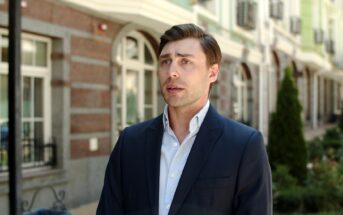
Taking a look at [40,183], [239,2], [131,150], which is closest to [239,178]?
[131,150]

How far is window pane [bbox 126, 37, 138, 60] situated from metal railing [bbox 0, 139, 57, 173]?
3.36m

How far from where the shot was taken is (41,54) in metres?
8.38

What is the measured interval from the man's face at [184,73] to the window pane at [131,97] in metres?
9.16

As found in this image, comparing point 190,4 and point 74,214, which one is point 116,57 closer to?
point 190,4

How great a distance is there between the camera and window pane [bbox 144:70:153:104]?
11969 mm

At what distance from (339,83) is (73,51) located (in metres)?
38.1

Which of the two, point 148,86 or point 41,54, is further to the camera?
point 148,86

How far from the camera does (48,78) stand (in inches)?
333

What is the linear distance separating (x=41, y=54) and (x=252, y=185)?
6.76 m

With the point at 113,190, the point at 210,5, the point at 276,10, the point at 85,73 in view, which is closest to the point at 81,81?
the point at 85,73

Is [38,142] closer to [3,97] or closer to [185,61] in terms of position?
[3,97]

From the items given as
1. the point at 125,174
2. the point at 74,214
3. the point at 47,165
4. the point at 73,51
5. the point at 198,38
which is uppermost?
the point at 73,51

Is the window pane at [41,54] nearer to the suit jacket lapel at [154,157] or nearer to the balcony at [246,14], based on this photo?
the suit jacket lapel at [154,157]

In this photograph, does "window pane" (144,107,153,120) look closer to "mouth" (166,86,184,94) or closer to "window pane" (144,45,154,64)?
"window pane" (144,45,154,64)
